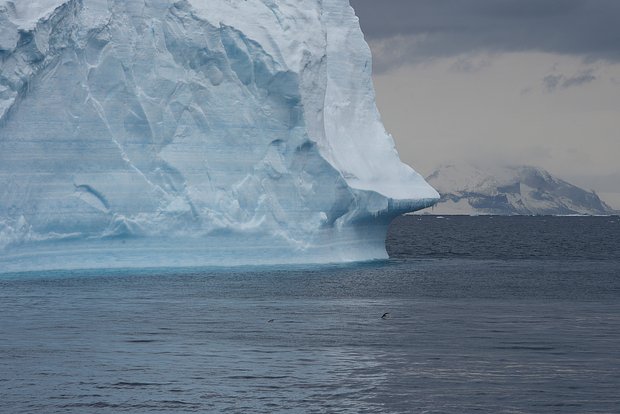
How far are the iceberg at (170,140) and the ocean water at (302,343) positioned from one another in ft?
3.67

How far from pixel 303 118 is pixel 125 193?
545 centimetres

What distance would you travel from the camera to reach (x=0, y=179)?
2686cm

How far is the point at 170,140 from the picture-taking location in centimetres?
2955

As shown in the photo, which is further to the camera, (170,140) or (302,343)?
(170,140)

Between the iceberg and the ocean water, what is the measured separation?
3.67 feet

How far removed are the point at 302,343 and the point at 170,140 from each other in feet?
39.9

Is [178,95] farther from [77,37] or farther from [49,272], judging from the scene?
[49,272]

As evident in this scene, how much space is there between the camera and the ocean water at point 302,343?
1436 centimetres

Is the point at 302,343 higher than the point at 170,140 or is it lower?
lower

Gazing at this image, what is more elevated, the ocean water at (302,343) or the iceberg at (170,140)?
the iceberg at (170,140)

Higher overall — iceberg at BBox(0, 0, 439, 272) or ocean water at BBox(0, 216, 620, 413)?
iceberg at BBox(0, 0, 439, 272)

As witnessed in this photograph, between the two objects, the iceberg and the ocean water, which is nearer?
the ocean water

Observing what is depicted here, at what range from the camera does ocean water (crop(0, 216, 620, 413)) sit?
565 inches

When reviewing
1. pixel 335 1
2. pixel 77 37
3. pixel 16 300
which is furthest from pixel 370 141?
pixel 16 300
